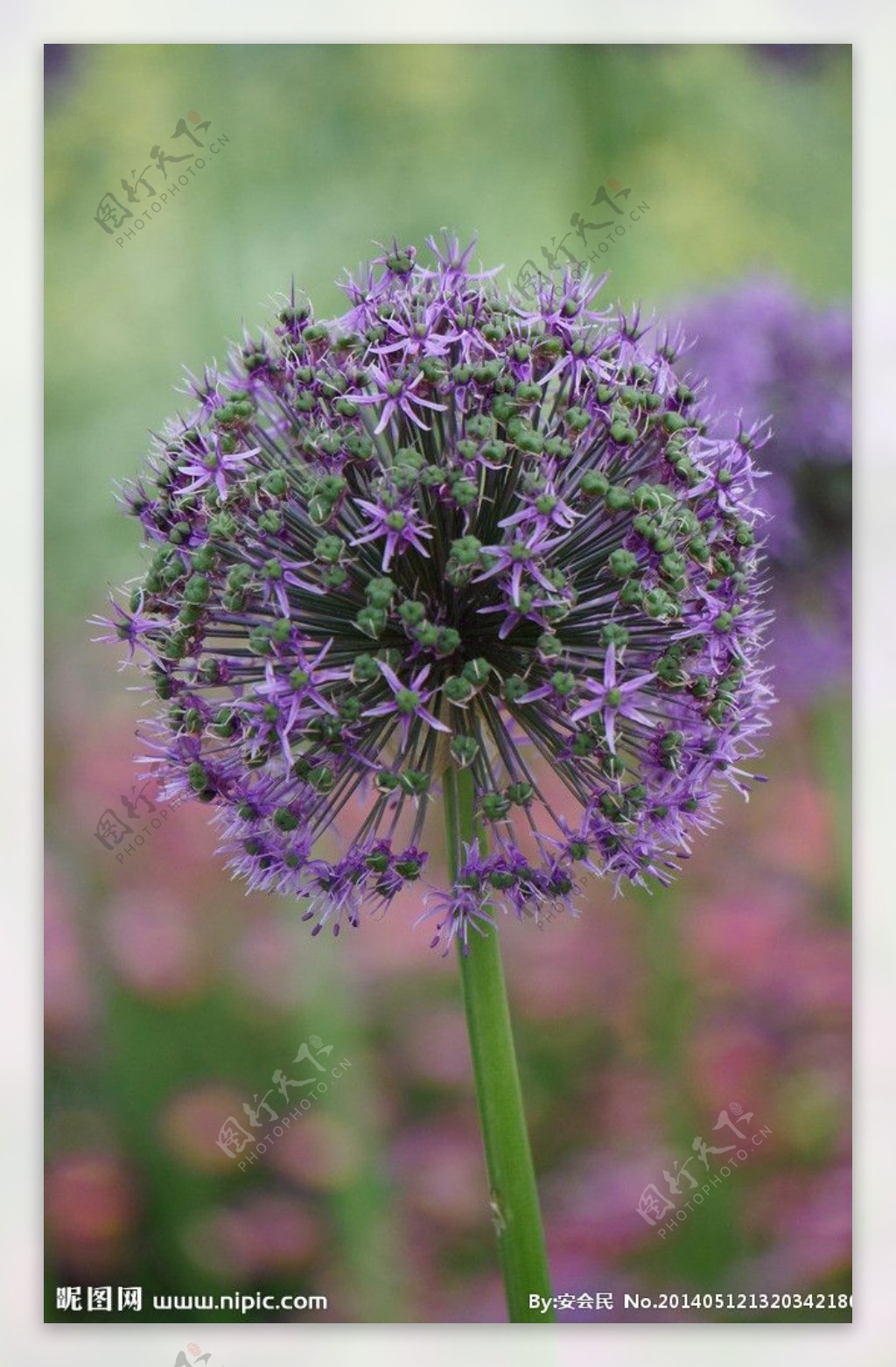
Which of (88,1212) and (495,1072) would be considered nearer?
(495,1072)

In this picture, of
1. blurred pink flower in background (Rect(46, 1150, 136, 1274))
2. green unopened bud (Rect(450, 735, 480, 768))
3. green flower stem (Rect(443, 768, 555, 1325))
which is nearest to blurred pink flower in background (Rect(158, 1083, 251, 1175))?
blurred pink flower in background (Rect(46, 1150, 136, 1274))

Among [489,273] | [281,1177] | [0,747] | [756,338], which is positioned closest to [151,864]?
[0,747]

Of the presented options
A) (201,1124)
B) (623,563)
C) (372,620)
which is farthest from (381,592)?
(201,1124)

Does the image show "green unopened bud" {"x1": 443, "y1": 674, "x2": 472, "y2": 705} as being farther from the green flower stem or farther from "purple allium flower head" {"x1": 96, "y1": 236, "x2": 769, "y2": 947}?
the green flower stem

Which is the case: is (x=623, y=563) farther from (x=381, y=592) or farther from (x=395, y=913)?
(x=395, y=913)

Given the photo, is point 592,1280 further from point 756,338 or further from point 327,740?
point 756,338

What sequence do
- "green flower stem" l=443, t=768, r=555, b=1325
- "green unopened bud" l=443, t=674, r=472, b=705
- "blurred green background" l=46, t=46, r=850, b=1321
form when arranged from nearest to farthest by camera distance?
"green unopened bud" l=443, t=674, r=472, b=705 → "green flower stem" l=443, t=768, r=555, b=1325 → "blurred green background" l=46, t=46, r=850, b=1321

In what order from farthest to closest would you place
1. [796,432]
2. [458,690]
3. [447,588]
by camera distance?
1. [796,432]
2. [447,588]
3. [458,690]
